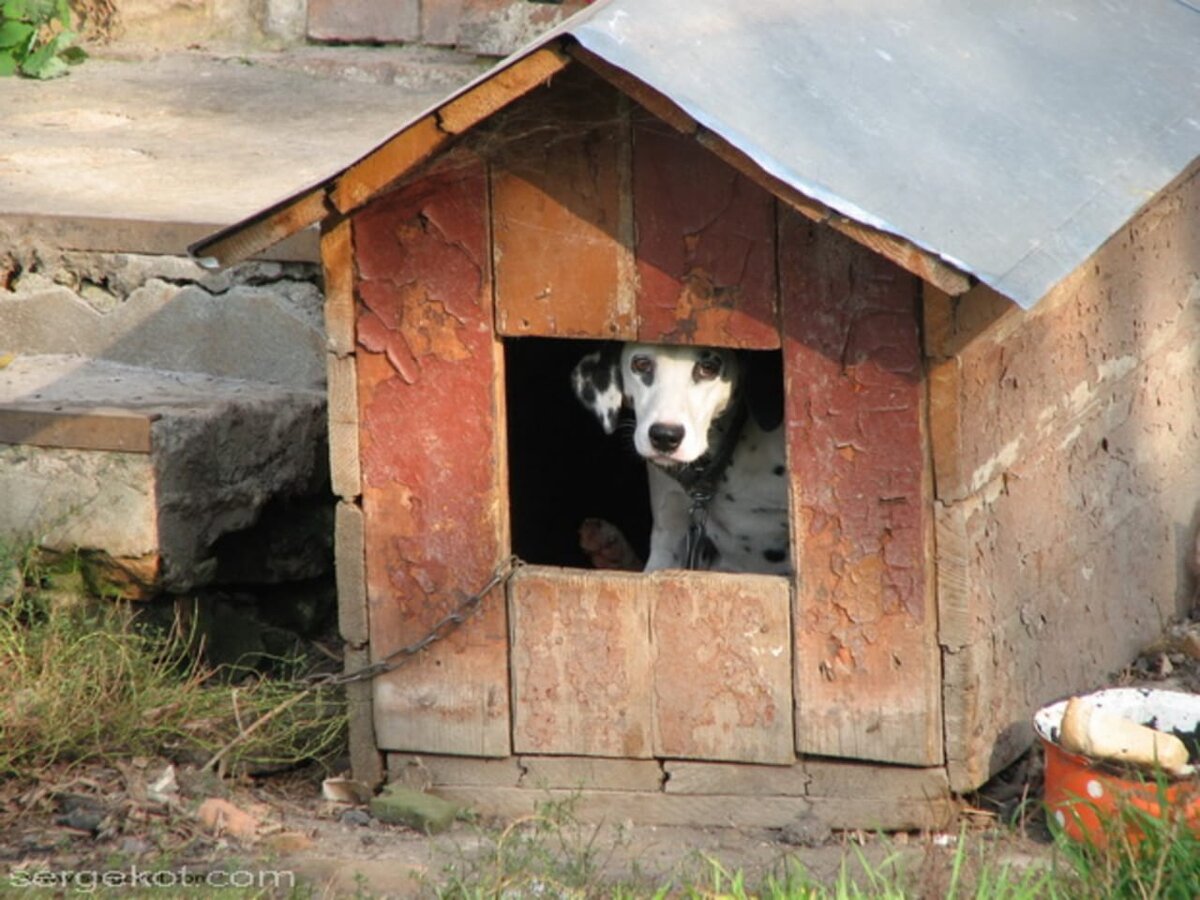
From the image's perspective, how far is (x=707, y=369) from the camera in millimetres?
4867

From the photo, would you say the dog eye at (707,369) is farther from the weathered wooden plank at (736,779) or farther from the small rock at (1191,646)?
the small rock at (1191,646)

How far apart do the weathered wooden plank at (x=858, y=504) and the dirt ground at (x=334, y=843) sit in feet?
0.89

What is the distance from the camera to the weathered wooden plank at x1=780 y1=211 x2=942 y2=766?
412 cm

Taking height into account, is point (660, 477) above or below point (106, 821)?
above

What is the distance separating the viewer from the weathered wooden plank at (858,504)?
4.12m

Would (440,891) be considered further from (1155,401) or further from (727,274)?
(1155,401)

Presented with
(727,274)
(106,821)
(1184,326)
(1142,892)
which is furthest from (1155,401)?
(106,821)

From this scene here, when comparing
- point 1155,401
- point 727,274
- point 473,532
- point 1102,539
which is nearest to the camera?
point 727,274

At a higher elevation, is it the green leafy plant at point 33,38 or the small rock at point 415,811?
the green leafy plant at point 33,38

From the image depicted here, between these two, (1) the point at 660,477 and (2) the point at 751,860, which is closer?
(2) the point at 751,860

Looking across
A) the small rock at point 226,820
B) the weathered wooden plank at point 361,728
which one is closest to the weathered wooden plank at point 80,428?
the weathered wooden plank at point 361,728

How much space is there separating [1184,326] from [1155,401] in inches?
12.9

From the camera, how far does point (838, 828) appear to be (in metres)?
4.48

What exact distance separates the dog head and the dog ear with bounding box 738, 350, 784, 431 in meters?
0.04
